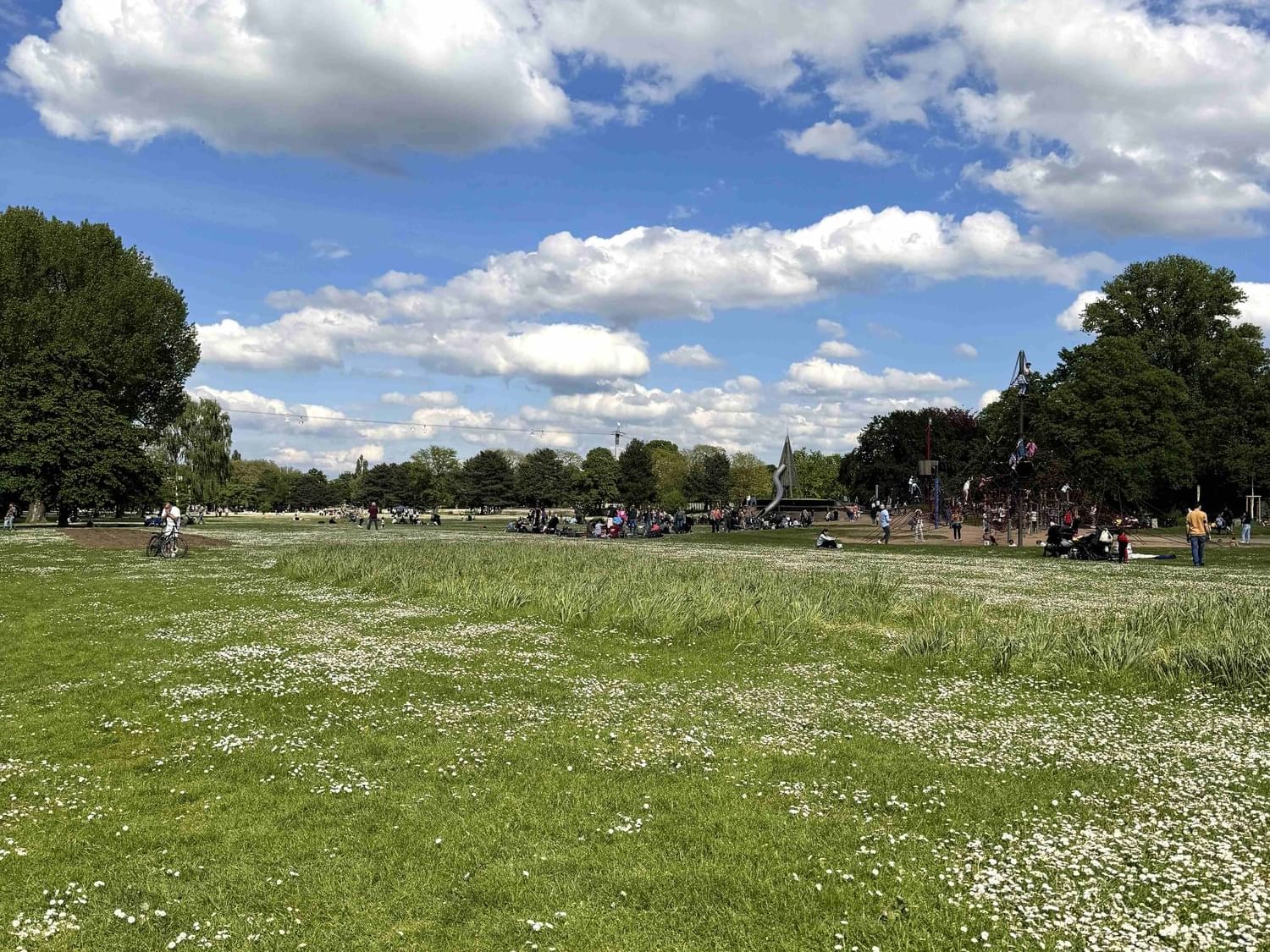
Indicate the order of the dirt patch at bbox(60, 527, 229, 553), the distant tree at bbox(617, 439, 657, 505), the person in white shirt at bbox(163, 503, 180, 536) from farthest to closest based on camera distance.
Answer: the distant tree at bbox(617, 439, 657, 505) < the dirt patch at bbox(60, 527, 229, 553) < the person in white shirt at bbox(163, 503, 180, 536)

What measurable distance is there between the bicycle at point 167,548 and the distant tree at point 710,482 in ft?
428

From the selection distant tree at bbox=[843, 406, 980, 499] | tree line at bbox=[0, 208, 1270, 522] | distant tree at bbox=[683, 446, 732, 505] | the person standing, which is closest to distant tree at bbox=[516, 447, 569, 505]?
distant tree at bbox=[683, 446, 732, 505]

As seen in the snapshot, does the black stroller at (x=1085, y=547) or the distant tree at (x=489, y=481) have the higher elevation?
the distant tree at (x=489, y=481)

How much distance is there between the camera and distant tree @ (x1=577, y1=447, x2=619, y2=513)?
509 feet

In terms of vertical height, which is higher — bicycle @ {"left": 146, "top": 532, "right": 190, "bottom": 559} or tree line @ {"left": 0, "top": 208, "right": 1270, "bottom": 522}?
tree line @ {"left": 0, "top": 208, "right": 1270, "bottom": 522}

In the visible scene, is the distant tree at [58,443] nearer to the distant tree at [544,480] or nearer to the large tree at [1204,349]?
the large tree at [1204,349]

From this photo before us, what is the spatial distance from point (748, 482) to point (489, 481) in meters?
54.5

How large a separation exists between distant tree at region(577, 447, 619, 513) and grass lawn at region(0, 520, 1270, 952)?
135338 millimetres

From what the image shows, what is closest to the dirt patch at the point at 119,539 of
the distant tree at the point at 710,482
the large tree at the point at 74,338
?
the large tree at the point at 74,338

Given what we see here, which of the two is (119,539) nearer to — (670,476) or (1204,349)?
(1204,349)

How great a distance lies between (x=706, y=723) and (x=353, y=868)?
4.99 m

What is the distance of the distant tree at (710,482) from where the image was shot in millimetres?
164625

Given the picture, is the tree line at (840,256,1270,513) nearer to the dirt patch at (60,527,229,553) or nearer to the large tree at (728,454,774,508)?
the dirt patch at (60,527,229,553)

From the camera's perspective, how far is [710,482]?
165 meters
